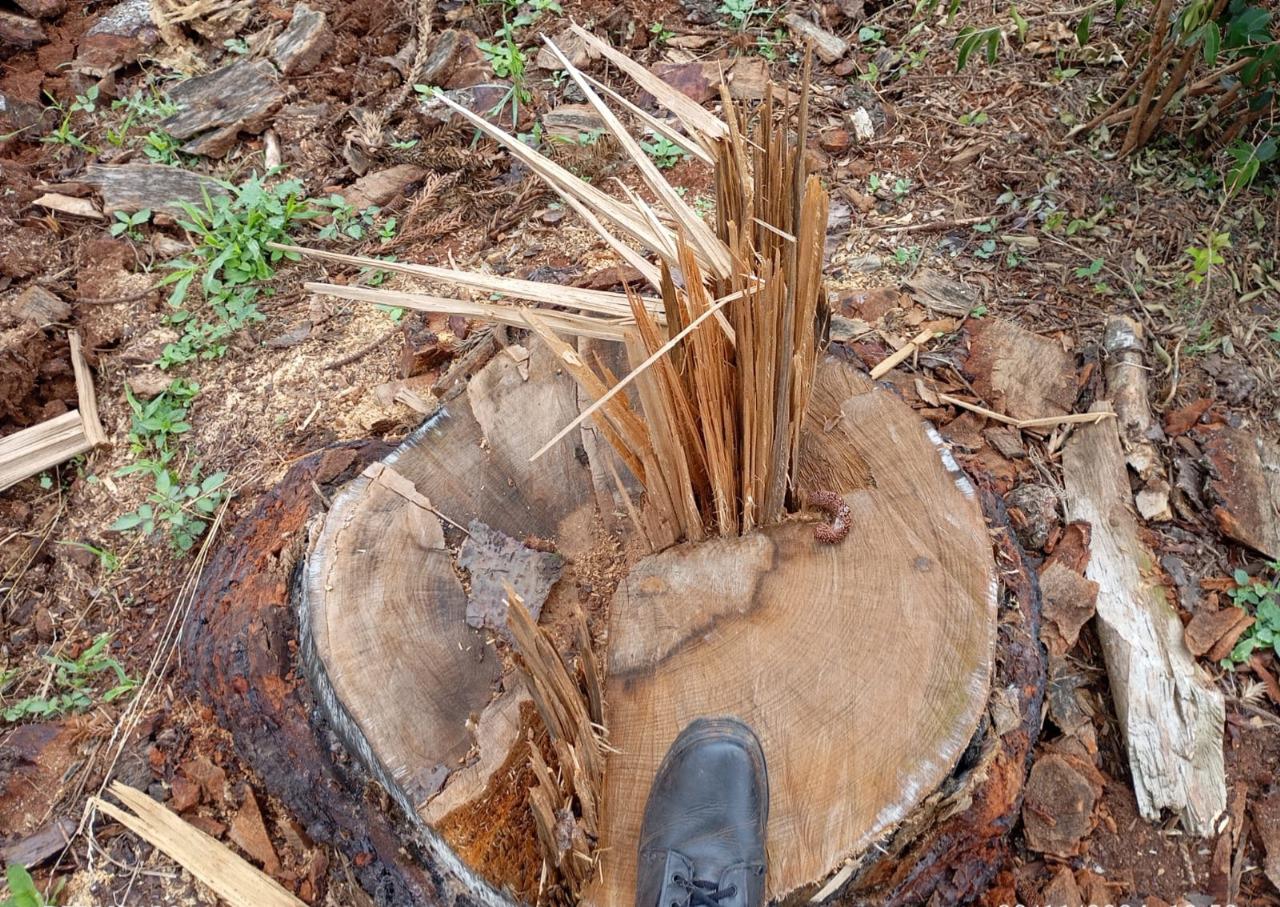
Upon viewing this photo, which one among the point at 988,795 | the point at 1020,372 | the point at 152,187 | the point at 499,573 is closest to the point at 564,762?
the point at 499,573

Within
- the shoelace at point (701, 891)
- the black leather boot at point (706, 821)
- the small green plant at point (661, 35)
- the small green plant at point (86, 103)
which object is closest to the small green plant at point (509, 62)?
the small green plant at point (661, 35)

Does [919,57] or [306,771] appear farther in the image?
[919,57]

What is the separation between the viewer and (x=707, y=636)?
1.32 m

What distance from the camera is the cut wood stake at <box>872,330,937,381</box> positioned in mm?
1968

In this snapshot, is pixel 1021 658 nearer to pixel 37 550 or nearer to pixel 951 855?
pixel 951 855

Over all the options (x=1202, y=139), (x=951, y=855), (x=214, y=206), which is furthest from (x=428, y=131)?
(x=951, y=855)

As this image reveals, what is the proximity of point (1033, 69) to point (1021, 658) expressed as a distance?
2055 millimetres

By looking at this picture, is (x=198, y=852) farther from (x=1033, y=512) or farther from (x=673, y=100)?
(x=1033, y=512)

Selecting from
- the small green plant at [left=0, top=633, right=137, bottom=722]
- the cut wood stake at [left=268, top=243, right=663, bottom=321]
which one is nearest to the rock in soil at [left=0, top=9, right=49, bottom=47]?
the small green plant at [left=0, top=633, right=137, bottom=722]

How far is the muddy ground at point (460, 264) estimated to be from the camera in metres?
1.68

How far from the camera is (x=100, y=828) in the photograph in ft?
5.64

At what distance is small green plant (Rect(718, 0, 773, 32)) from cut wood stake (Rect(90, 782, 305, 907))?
288 cm

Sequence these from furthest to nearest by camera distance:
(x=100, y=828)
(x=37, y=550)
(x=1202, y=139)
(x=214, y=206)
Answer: (x=214, y=206), (x=1202, y=139), (x=37, y=550), (x=100, y=828)

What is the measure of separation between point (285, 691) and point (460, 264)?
1397mm
